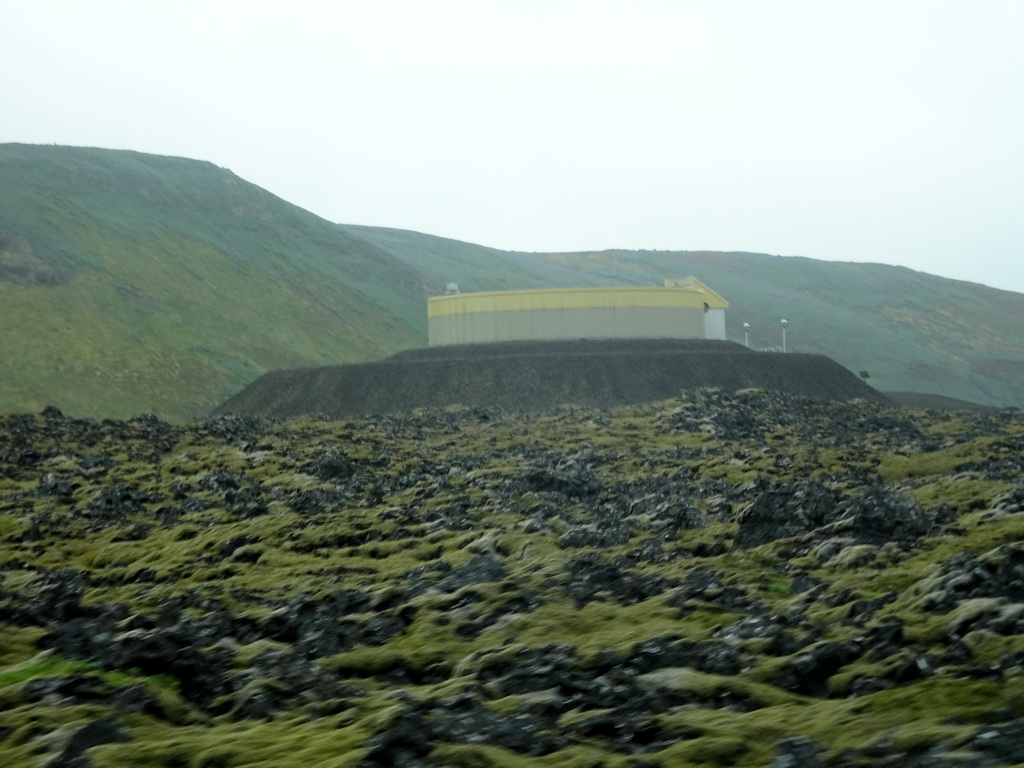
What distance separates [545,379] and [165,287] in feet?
210

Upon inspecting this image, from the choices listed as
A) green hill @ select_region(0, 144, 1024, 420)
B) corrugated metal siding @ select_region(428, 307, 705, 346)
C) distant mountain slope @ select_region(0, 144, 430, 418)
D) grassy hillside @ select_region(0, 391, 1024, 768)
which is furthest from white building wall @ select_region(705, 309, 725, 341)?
grassy hillside @ select_region(0, 391, 1024, 768)

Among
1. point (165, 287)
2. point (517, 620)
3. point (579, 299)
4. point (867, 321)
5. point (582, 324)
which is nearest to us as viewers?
point (517, 620)

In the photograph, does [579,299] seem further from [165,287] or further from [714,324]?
[165,287]

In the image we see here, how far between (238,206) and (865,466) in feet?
425

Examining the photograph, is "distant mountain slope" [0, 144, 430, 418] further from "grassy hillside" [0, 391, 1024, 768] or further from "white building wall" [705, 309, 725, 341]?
"grassy hillside" [0, 391, 1024, 768]

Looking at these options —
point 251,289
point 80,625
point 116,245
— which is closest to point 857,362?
point 251,289

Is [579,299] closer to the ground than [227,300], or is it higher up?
closer to the ground

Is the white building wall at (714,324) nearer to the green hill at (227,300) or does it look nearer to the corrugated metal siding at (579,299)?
the corrugated metal siding at (579,299)

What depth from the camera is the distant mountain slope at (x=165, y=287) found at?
9412cm

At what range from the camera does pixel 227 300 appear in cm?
12325

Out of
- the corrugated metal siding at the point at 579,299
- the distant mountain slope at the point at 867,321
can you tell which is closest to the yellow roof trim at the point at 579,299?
the corrugated metal siding at the point at 579,299

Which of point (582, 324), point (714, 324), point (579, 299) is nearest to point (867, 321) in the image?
point (714, 324)

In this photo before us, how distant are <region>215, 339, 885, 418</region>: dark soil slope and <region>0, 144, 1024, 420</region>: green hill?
76.3 ft

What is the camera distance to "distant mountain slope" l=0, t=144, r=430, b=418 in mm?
94125
